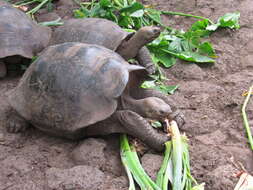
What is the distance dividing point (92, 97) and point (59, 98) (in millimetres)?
261

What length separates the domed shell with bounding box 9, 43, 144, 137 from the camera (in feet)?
10.1

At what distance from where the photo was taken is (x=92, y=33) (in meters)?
4.29

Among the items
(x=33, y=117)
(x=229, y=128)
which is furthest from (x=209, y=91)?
(x=33, y=117)

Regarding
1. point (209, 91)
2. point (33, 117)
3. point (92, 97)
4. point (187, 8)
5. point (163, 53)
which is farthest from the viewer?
point (187, 8)

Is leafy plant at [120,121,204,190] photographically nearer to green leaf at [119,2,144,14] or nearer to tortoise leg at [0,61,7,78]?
tortoise leg at [0,61,7,78]

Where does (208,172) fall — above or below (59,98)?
below

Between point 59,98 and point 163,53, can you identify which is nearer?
point 59,98

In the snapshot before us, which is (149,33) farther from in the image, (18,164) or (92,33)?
(18,164)

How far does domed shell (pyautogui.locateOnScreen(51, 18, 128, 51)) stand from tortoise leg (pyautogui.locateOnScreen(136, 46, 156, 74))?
0.89ft

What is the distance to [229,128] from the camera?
3.42 meters

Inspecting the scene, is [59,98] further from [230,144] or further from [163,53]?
[163,53]

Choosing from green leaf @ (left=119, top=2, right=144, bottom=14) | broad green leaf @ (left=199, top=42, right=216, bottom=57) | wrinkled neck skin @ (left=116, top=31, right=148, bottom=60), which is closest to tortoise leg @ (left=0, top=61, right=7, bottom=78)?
wrinkled neck skin @ (left=116, top=31, right=148, bottom=60)

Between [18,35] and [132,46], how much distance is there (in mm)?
1234

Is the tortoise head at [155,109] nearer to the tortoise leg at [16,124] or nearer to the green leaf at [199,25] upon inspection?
the tortoise leg at [16,124]
